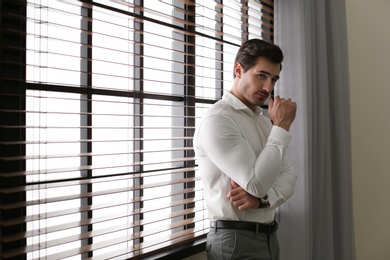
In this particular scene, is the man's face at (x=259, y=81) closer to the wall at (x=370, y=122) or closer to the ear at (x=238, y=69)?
the ear at (x=238, y=69)

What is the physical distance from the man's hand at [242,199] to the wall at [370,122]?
2.14 meters

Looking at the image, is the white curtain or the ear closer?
the ear

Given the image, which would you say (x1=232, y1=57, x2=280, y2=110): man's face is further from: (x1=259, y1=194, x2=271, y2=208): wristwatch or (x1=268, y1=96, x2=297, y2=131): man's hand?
(x1=259, y1=194, x2=271, y2=208): wristwatch

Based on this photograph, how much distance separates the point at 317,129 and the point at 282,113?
3.50 ft

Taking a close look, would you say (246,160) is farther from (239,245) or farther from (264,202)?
(239,245)

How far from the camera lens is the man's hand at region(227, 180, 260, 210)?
4.94 ft

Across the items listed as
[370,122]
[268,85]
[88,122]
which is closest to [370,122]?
[370,122]

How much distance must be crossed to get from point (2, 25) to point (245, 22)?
156 cm

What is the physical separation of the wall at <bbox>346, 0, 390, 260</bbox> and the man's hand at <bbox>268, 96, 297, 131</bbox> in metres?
1.99

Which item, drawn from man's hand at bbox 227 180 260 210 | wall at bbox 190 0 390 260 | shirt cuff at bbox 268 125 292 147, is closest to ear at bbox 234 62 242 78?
shirt cuff at bbox 268 125 292 147

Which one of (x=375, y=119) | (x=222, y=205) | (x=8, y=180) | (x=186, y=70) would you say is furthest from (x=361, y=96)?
(x=8, y=180)

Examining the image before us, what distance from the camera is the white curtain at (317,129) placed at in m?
2.41

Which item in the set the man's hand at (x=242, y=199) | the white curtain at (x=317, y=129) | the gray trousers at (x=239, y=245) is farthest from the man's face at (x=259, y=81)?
the white curtain at (x=317, y=129)

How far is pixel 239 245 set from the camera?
154cm
